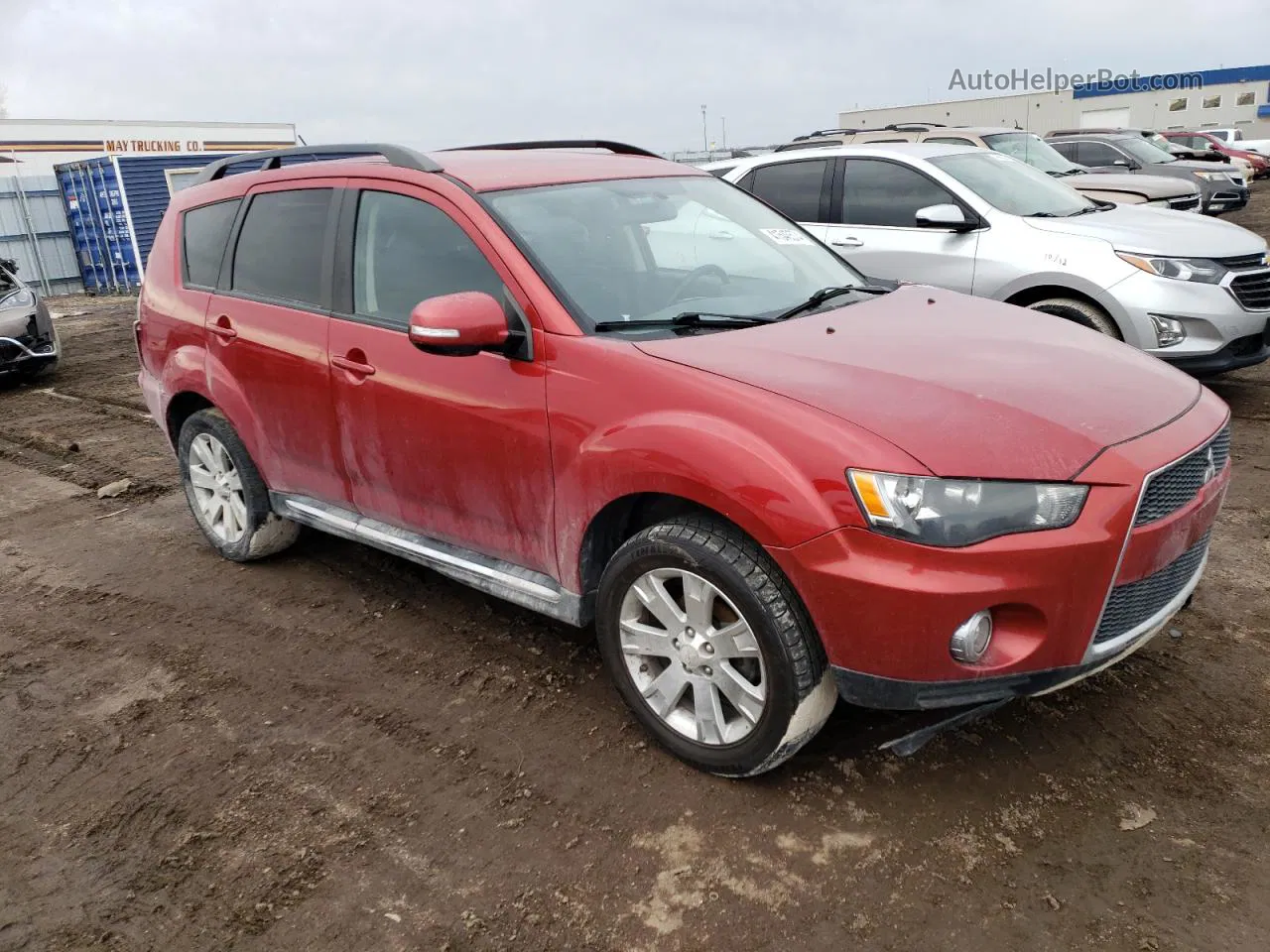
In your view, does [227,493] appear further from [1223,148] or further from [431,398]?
[1223,148]

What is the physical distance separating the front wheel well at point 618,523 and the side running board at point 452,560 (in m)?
0.11

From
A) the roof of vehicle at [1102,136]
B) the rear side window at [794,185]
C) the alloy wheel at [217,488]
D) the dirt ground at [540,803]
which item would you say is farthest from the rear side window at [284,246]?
the roof of vehicle at [1102,136]

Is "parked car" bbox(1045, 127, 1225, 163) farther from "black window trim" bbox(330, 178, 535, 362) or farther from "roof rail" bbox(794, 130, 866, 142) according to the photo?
"black window trim" bbox(330, 178, 535, 362)

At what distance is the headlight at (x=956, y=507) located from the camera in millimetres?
2414

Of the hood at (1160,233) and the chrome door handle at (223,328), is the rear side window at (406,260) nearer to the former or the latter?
the chrome door handle at (223,328)

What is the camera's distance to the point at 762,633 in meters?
2.64

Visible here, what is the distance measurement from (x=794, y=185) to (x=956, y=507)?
5.52 meters

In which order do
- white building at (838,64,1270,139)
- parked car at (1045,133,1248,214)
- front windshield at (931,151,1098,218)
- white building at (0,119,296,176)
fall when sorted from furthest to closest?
white building at (838,64,1270,139) → white building at (0,119,296,176) → parked car at (1045,133,1248,214) → front windshield at (931,151,1098,218)

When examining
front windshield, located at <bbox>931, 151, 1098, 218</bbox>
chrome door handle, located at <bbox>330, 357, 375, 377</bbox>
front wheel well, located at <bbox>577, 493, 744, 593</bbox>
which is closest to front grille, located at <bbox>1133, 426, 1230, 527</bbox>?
front wheel well, located at <bbox>577, 493, 744, 593</bbox>

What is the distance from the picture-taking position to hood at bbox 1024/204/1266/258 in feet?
20.0

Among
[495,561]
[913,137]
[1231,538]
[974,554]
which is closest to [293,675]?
[495,561]

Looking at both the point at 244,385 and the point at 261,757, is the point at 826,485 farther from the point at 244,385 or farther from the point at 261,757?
the point at 244,385

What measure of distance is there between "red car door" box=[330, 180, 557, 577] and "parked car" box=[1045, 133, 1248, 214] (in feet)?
48.3

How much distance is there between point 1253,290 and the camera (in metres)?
6.18
